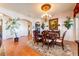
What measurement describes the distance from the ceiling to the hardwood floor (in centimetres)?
48

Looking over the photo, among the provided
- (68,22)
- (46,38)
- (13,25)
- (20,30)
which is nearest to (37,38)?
(46,38)

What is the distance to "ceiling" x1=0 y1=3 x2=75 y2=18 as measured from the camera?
197 centimetres

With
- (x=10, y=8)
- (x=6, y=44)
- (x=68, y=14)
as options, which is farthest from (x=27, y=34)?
(x=68, y=14)

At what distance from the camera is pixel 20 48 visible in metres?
2.02

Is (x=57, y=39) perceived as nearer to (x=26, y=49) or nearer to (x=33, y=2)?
(x=26, y=49)

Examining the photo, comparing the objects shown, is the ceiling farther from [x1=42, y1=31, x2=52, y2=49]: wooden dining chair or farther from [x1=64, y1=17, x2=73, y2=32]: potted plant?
[x1=42, y1=31, x2=52, y2=49]: wooden dining chair

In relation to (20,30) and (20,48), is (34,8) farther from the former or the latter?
(20,48)

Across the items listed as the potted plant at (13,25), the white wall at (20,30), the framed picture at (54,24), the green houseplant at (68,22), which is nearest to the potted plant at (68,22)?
the green houseplant at (68,22)

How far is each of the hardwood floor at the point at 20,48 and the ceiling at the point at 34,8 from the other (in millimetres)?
477

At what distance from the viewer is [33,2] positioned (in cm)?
200

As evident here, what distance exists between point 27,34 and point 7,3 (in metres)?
0.69

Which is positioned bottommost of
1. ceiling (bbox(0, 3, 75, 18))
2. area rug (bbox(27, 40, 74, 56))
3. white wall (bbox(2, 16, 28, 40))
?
area rug (bbox(27, 40, 74, 56))

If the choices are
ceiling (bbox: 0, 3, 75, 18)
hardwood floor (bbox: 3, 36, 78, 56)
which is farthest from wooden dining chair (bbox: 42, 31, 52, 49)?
ceiling (bbox: 0, 3, 75, 18)

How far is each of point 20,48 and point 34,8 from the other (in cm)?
81
